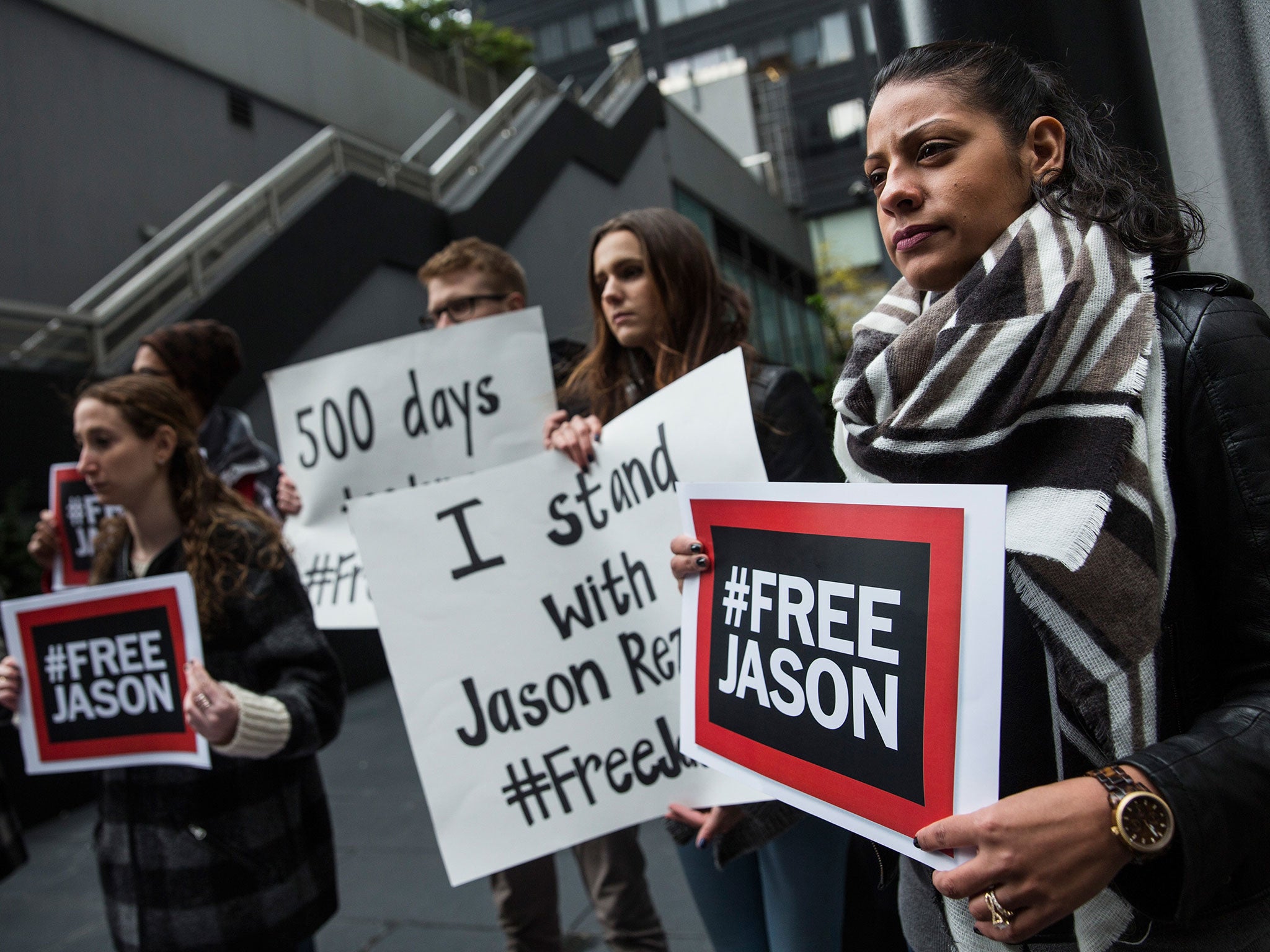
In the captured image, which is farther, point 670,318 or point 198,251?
point 198,251

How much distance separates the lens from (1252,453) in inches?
36.6

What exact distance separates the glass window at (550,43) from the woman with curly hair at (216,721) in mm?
41151

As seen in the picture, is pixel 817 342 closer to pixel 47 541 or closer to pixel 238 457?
pixel 238 457

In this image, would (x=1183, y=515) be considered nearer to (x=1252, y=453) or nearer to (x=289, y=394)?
(x=1252, y=453)

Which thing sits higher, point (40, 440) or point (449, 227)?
point (449, 227)

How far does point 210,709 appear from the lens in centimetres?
190

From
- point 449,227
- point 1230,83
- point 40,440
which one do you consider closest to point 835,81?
point 449,227

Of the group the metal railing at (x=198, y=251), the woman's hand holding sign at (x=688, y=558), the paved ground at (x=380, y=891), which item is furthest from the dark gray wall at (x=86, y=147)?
the woman's hand holding sign at (x=688, y=558)

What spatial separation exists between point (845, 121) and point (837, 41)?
3.15 meters

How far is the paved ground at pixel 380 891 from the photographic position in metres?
3.32

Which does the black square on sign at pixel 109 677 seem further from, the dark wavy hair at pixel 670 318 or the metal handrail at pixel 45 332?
the metal handrail at pixel 45 332

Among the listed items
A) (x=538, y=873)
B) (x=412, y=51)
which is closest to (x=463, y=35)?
(x=412, y=51)

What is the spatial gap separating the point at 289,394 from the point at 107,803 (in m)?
1.33

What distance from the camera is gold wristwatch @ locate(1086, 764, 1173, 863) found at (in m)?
0.86
